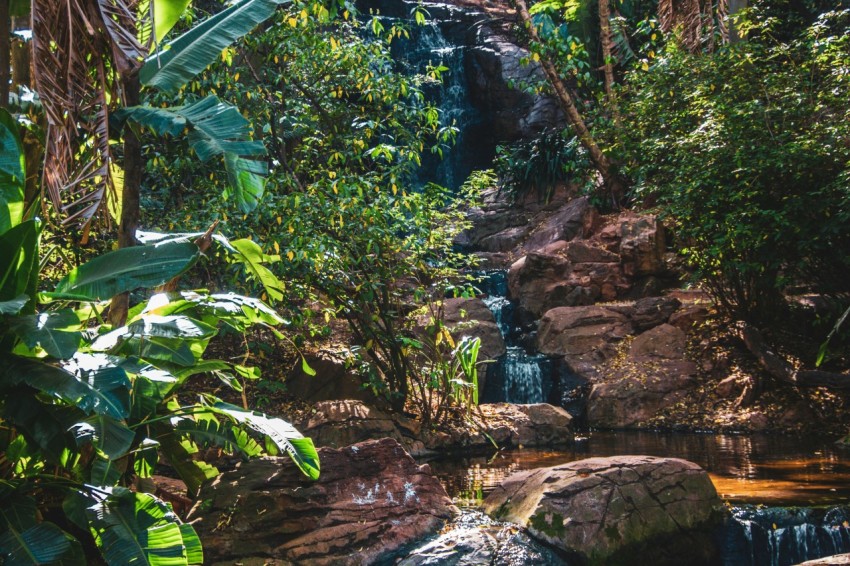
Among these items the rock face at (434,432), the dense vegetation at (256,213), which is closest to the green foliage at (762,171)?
the dense vegetation at (256,213)

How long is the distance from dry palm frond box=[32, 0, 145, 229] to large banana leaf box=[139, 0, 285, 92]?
27 centimetres

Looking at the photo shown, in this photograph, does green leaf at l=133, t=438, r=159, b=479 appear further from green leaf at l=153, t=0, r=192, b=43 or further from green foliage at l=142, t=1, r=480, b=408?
green foliage at l=142, t=1, r=480, b=408

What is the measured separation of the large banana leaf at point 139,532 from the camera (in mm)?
4000

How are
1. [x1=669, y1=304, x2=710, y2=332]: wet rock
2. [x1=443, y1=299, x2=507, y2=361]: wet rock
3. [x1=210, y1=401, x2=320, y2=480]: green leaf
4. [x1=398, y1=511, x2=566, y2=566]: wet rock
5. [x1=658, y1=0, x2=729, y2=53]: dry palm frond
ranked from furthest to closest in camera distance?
[x1=658, y1=0, x2=729, y2=53]: dry palm frond, [x1=443, y1=299, x2=507, y2=361]: wet rock, [x1=669, y1=304, x2=710, y2=332]: wet rock, [x1=398, y1=511, x2=566, y2=566]: wet rock, [x1=210, y1=401, x2=320, y2=480]: green leaf

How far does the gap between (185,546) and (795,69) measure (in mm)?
10941

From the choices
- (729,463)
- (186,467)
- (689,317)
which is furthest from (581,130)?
(186,467)

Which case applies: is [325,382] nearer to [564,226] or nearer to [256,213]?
[256,213]

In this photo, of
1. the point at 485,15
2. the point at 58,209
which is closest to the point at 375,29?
the point at 58,209

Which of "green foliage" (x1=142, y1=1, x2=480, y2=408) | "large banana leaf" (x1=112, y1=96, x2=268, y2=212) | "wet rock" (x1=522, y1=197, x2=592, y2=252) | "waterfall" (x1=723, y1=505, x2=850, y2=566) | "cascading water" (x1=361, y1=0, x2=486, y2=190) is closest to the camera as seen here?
"large banana leaf" (x1=112, y1=96, x2=268, y2=212)

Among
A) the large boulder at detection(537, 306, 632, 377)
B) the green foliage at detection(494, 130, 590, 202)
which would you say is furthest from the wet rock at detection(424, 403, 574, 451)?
the green foliage at detection(494, 130, 590, 202)

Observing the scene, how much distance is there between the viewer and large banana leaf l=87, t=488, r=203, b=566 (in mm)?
4000

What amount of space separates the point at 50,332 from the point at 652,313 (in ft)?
37.1

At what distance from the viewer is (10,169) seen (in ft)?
15.2

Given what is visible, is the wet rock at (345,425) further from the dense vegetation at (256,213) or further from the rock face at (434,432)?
the dense vegetation at (256,213)
